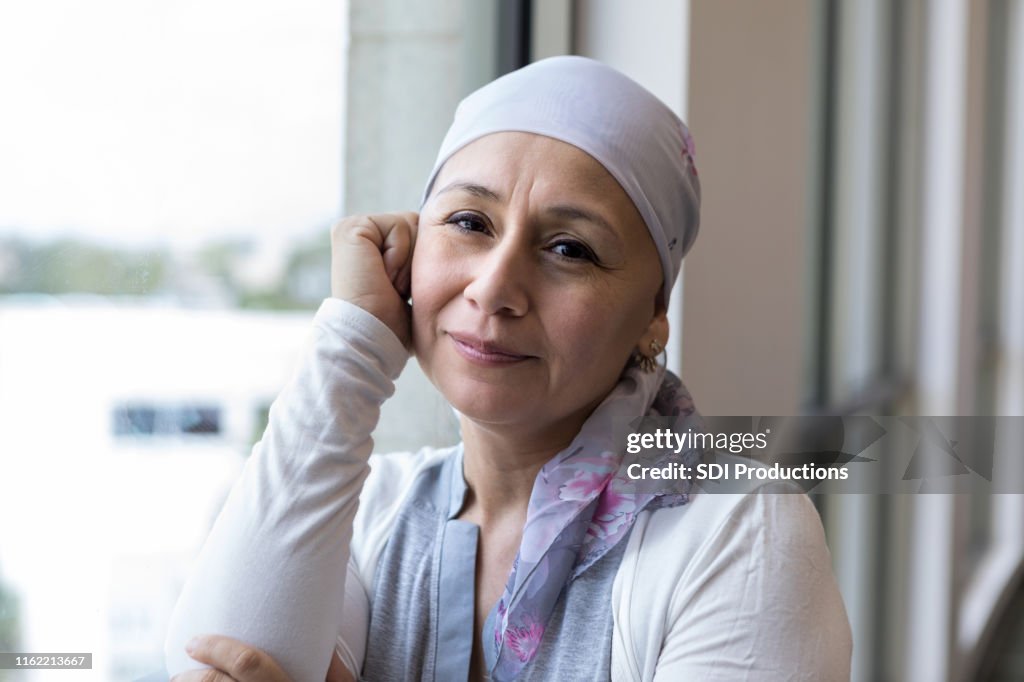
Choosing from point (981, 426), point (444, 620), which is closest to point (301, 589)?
point (444, 620)

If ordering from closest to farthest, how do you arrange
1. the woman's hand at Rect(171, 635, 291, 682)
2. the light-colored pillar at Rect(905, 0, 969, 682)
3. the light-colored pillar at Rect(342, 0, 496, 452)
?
1. the woman's hand at Rect(171, 635, 291, 682)
2. the light-colored pillar at Rect(342, 0, 496, 452)
3. the light-colored pillar at Rect(905, 0, 969, 682)

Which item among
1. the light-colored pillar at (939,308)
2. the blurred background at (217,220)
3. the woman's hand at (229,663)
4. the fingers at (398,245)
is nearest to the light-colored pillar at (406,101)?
the blurred background at (217,220)

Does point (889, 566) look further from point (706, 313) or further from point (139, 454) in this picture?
point (139, 454)

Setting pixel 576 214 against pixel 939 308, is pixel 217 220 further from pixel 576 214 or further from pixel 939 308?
pixel 939 308

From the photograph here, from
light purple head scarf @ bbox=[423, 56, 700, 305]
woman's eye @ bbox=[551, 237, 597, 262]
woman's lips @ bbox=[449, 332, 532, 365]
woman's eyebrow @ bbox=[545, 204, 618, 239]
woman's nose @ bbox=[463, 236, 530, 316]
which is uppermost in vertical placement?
light purple head scarf @ bbox=[423, 56, 700, 305]

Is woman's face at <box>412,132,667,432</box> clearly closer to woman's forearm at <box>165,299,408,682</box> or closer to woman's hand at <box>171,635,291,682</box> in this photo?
woman's forearm at <box>165,299,408,682</box>

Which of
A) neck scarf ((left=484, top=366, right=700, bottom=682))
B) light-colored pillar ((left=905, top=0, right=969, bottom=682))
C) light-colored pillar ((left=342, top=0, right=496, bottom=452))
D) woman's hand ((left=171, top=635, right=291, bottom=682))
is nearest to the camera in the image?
woman's hand ((left=171, top=635, right=291, bottom=682))

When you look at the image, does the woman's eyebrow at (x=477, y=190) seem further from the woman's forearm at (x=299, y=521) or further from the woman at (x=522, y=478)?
the woman's forearm at (x=299, y=521)

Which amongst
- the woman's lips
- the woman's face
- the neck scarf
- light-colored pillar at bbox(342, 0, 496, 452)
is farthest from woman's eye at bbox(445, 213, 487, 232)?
light-colored pillar at bbox(342, 0, 496, 452)

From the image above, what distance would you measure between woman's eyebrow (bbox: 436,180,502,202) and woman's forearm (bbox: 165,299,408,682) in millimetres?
183

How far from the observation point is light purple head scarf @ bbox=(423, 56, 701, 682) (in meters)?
1.10

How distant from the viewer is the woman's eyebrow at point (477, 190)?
3.60 ft
